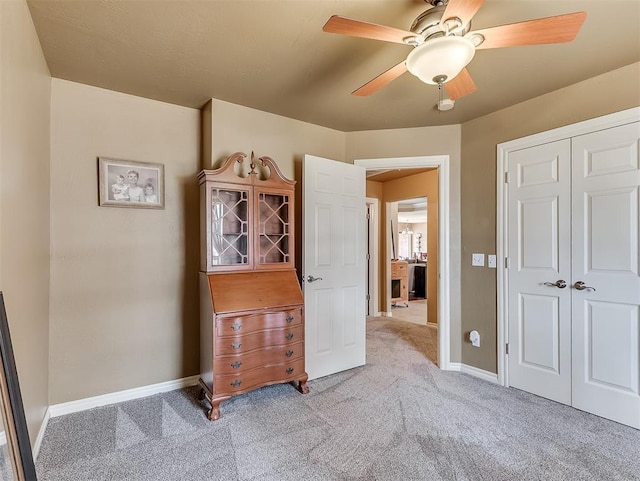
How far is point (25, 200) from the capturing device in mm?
1693

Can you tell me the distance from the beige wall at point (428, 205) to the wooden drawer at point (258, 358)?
305 cm

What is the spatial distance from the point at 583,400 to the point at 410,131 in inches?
106

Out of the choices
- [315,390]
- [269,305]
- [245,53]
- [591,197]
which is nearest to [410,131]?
[591,197]

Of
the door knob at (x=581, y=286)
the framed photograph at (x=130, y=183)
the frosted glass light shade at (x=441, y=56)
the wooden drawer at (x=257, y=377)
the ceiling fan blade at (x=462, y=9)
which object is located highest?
the ceiling fan blade at (x=462, y=9)

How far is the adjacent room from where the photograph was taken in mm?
1683

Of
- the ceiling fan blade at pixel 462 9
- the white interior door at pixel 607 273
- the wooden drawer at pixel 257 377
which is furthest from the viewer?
the wooden drawer at pixel 257 377

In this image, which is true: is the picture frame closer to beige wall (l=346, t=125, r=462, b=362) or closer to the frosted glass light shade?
the frosted glass light shade

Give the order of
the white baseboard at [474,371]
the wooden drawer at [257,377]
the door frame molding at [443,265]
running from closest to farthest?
the wooden drawer at [257,377] → the white baseboard at [474,371] → the door frame molding at [443,265]

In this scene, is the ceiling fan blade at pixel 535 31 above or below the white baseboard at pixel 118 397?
above

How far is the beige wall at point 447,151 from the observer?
318 cm

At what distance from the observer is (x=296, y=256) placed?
123 inches

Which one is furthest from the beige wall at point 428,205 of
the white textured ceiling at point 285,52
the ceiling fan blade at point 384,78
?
the ceiling fan blade at point 384,78

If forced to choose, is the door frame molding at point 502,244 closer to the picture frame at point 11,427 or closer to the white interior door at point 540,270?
the white interior door at point 540,270

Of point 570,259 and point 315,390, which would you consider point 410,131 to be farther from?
point 315,390
